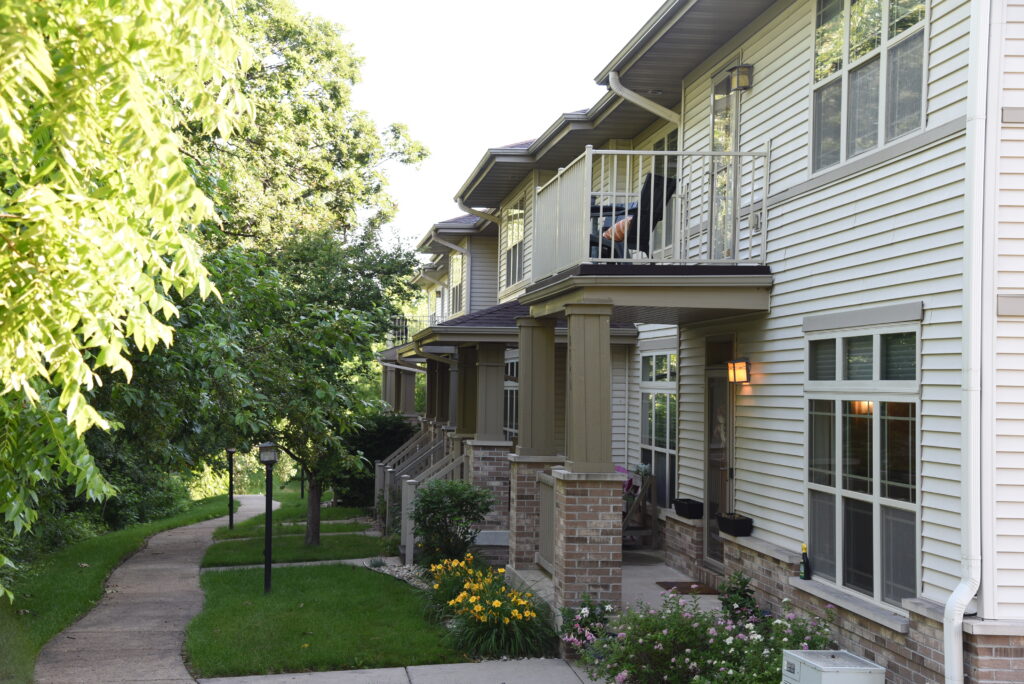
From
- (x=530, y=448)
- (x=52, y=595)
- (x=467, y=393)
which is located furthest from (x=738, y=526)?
(x=52, y=595)

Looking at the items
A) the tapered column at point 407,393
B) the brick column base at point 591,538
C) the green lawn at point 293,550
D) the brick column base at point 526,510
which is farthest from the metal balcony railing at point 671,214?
the tapered column at point 407,393

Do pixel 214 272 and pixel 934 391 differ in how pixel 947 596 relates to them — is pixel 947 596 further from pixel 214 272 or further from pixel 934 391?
pixel 214 272

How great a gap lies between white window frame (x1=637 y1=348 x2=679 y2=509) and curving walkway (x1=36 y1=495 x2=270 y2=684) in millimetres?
6335

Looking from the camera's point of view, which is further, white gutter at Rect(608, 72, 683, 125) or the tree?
white gutter at Rect(608, 72, 683, 125)

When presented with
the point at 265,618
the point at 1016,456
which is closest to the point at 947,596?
the point at 1016,456

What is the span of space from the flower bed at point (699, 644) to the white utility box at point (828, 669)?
1.26ft

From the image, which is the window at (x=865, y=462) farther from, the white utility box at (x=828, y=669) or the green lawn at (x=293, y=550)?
the green lawn at (x=293, y=550)

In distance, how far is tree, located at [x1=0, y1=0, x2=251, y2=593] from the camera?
10.9 feet

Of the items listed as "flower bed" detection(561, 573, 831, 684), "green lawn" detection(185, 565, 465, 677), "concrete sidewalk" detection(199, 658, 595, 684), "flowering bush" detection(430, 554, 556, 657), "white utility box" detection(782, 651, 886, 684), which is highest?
"white utility box" detection(782, 651, 886, 684)

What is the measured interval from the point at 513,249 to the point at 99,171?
1618 cm

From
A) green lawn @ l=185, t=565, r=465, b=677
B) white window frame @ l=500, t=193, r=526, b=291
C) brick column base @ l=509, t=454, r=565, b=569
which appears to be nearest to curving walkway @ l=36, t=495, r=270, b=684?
green lawn @ l=185, t=565, r=465, b=677

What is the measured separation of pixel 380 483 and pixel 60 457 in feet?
57.5

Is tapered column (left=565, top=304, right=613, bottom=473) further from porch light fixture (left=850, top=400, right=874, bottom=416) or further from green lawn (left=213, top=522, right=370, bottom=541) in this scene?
green lawn (left=213, top=522, right=370, bottom=541)

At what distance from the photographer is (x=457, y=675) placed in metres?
8.72
